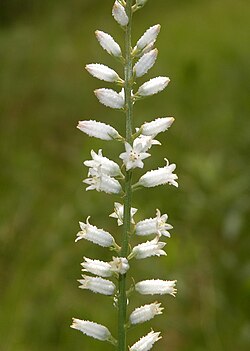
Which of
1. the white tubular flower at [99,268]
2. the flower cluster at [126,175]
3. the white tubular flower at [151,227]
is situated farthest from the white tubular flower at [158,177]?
the white tubular flower at [99,268]

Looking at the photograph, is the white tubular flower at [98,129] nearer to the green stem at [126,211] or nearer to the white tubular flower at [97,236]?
the green stem at [126,211]

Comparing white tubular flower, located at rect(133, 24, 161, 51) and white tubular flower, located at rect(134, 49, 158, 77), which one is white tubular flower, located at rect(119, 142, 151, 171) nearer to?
white tubular flower, located at rect(134, 49, 158, 77)

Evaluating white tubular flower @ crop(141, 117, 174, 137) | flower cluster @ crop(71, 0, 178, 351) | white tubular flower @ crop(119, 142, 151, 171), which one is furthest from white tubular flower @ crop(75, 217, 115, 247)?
white tubular flower @ crop(141, 117, 174, 137)

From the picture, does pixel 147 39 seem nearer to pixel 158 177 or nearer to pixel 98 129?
pixel 98 129
